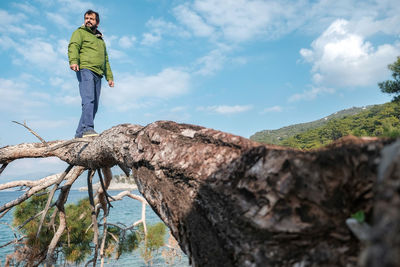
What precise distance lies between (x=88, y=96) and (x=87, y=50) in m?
0.79

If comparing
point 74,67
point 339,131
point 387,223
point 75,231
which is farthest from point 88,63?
point 387,223

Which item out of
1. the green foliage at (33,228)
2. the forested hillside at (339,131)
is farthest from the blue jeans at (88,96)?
the forested hillside at (339,131)

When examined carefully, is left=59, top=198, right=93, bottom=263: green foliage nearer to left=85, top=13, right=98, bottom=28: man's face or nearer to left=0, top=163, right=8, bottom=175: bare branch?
left=0, top=163, right=8, bottom=175: bare branch

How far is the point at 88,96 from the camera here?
379 cm

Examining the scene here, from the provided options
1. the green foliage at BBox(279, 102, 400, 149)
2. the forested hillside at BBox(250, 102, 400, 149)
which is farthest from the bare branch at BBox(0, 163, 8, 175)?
the green foliage at BBox(279, 102, 400, 149)

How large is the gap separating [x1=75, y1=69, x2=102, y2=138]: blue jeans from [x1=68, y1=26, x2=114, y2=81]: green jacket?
0.40 ft

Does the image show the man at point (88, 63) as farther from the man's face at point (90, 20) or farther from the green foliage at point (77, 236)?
the green foliage at point (77, 236)

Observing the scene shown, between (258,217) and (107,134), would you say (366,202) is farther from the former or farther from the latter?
(107,134)

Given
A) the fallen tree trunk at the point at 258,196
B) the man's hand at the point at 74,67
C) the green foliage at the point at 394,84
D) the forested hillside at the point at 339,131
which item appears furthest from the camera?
the green foliage at the point at 394,84

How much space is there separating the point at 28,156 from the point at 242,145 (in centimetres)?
351

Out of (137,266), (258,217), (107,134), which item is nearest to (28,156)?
(107,134)

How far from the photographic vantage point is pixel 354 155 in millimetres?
1022

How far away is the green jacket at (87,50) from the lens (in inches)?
150

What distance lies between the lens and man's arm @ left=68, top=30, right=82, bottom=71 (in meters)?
3.66
